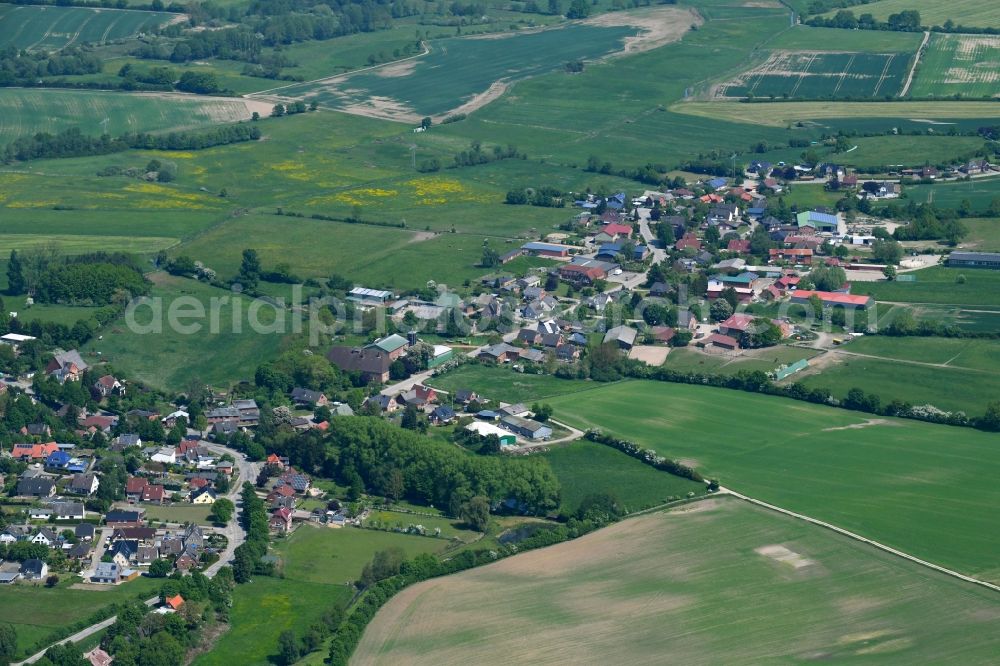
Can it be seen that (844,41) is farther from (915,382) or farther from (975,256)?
(915,382)

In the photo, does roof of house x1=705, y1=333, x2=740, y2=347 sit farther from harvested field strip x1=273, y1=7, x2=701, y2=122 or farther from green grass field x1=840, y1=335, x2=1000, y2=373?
harvested field strip x1=273, y1=7, x2=701, y2=122

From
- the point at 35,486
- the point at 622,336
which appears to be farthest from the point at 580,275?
the point at 35,486

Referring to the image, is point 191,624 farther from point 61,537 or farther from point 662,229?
point 662,229

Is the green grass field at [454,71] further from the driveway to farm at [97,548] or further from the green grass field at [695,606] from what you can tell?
the green grass field at [695,606]

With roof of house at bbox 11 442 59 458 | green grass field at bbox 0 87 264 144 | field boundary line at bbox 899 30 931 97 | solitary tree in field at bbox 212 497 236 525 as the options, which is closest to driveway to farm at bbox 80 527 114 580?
solitary tree in field at bbox 212 497 236 525

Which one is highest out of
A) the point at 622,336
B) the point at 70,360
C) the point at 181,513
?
the point at 622,336

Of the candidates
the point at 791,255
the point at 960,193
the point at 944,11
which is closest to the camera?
the point at 791,255

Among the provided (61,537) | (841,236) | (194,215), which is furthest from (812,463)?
(194,215)

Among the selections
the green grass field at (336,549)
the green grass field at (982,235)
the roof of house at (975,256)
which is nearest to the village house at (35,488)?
the green grass field at (336,549)
